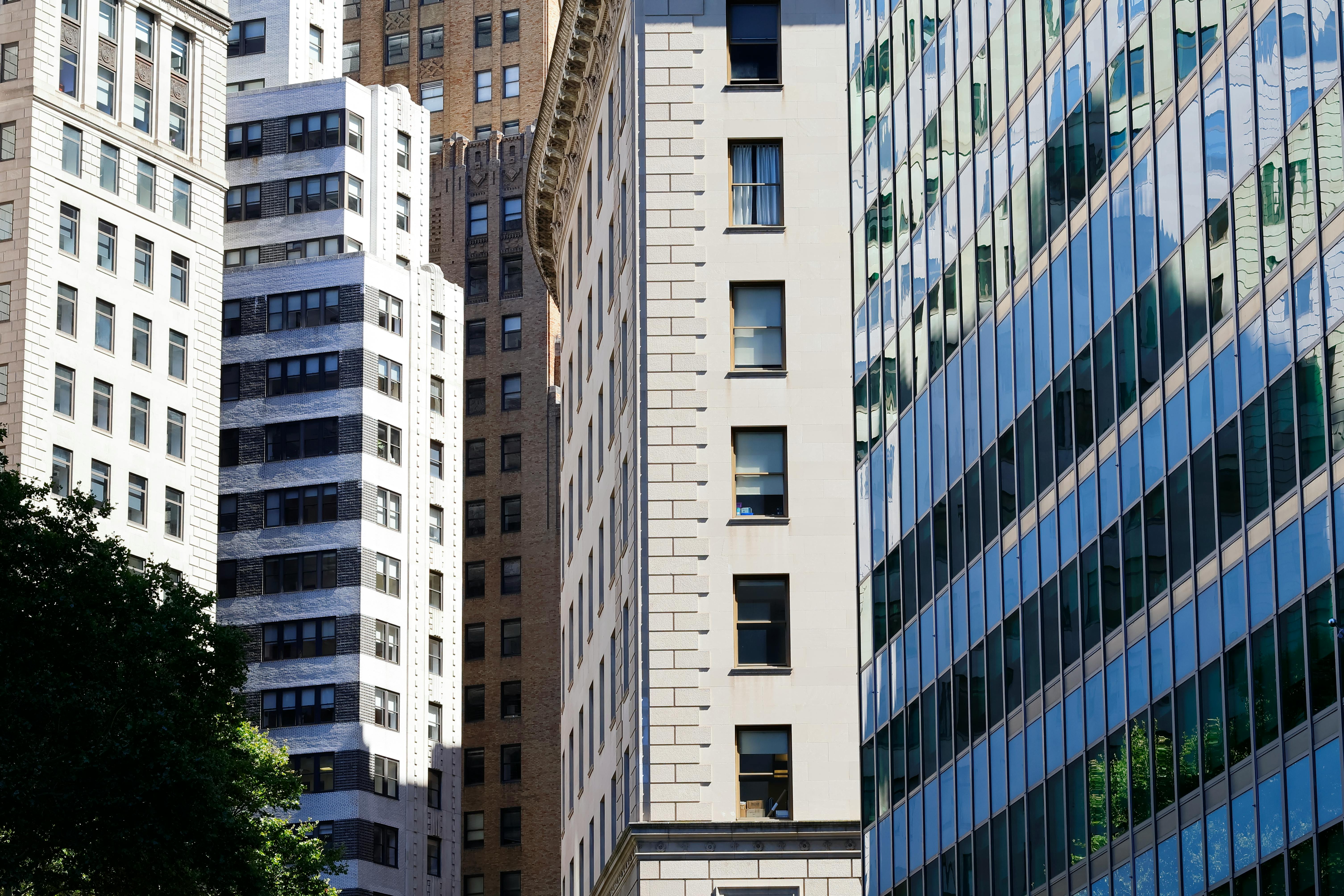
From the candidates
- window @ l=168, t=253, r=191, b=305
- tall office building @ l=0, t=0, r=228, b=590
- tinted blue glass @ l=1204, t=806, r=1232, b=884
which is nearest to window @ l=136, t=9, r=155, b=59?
tall office building @ l=0, t=0, r=228, b=590

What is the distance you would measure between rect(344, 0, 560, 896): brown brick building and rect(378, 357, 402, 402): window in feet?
33.2

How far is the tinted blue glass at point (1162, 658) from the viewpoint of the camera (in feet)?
131

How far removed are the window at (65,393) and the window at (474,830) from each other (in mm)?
36334

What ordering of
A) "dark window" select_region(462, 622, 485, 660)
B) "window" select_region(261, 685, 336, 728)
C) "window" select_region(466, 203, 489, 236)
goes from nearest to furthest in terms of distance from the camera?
1. "window" select_region(261, 685, 336, 728)
2. "dark window" select_region(462, 622, 485, 660)
3. "window" select_region(466, 203, 489, 236)

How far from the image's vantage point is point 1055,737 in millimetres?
45531

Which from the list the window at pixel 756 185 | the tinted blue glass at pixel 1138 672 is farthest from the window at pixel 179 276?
the tinted blue glass at pixel 1138 672

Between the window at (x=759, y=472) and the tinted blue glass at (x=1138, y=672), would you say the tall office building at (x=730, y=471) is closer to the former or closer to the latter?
the window at (x=759, y=472)

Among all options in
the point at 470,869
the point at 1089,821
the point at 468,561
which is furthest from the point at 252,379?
the point at 1089,821

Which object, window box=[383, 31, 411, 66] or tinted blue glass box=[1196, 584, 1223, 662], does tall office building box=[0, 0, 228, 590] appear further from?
tinted blue glass box=[1196, 584, 1223, 662]

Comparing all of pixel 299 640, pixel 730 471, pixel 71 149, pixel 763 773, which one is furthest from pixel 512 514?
pixel 763 773

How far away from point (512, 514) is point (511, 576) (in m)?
3.57

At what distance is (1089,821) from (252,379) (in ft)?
292

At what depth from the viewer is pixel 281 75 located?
135875 mm

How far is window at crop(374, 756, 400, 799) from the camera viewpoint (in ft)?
396
